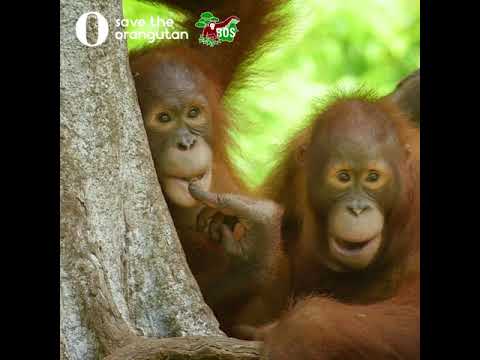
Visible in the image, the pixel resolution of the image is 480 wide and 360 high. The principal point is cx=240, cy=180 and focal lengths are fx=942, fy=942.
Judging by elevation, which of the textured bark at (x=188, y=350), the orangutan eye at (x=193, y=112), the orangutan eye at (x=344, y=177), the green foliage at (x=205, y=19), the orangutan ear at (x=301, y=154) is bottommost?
the textured bark at (x=188, y=350)

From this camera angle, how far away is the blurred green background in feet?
13.1

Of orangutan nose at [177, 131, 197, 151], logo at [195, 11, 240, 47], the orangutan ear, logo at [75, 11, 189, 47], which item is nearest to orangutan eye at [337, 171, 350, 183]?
the orangutan ear

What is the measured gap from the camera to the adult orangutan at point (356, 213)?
154 inches

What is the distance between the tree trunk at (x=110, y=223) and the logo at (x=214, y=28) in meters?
0.35

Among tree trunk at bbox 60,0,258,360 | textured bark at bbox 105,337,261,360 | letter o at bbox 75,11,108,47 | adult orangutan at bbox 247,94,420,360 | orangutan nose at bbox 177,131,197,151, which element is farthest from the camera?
orangutan nose at bbox 177,131,197,151

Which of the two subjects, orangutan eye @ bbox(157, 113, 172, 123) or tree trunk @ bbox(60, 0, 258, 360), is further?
orangutan eye @ bbox(157, 113, 172, 123)

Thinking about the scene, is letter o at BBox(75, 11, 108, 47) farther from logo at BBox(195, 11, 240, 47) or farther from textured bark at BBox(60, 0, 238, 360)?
logo at BBox(195, 11, 240, 47)

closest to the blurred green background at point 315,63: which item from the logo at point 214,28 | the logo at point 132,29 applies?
the logo at point 132,29

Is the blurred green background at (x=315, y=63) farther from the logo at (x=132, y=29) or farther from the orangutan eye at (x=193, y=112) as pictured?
the orangutan eye at (x=193, y=112)

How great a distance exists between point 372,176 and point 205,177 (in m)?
0.71

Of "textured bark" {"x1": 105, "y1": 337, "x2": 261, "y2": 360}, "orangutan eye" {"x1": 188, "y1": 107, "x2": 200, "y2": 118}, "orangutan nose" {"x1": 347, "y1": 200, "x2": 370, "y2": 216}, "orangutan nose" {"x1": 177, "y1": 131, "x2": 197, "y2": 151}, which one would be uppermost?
"orangutan eye" {"x1": 188, "y1": 107, "x2": 200, "y2": 118}

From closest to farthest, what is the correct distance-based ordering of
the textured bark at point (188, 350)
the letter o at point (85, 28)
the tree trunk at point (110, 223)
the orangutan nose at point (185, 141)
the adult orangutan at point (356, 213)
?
the textured bark at point (188, 350), the tree trunk at point (110, 223), the letter o at point (85, 28), the adult orangutan at point (356, 213), the orangutan nose at point (185, 141)

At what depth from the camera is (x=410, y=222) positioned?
395 cm

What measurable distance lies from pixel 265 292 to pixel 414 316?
63 centimetres
